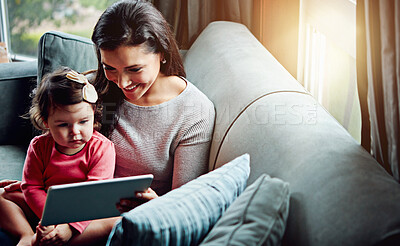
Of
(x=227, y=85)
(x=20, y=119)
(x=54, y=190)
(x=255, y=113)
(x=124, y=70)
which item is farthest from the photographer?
(x=20, y=119)

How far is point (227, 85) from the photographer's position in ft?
4.72

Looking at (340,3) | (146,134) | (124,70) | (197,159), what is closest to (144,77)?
(124,70)

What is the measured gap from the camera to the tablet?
40.9 inches

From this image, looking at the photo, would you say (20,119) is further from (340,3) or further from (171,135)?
(340,3)

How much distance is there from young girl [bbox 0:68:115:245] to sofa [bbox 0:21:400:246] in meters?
0.38

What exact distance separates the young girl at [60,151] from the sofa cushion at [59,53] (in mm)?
402

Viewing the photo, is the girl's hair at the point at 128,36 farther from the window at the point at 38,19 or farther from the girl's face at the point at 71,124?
the window at the point at 38,19

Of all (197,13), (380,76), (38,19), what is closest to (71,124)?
(380,76)

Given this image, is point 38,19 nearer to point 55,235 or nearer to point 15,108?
point 15,108

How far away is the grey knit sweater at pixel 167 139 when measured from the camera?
1.38 metres

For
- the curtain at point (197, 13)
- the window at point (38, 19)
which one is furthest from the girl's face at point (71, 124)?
the window at point (38, 19)

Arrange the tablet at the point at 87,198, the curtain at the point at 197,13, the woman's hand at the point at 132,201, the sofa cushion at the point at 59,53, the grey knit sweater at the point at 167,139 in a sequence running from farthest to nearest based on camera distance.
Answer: the curtain at the point at 197,13, the sofa cushion at the point at 59,53, the grey knit sweater at the point at 167,139, the woman's hand at the point at 132,201, the tablet at the point at 87,198

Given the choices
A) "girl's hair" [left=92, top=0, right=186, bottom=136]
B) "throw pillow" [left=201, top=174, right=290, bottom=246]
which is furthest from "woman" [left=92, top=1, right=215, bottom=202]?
"throw pillow" [left=201, top=174, right=290, bottom=246]

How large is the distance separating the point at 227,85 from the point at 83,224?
626 millimetres
